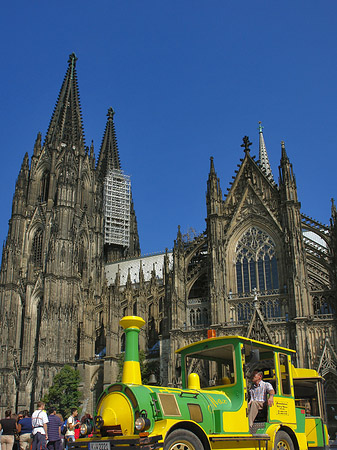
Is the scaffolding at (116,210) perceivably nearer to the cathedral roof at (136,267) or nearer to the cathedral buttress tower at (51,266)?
the cathedral buttress tower at (51,266)

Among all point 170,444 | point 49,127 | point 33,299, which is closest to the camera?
point 170,444

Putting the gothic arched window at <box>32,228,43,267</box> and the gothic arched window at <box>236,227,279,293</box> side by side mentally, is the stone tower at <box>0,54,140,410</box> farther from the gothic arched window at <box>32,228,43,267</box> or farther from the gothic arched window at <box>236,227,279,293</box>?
the gothic arched window at <box>236,227,279,293</box>

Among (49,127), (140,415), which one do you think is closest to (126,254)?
(49,127)

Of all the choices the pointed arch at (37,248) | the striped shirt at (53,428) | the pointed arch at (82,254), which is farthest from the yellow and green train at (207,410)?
the pointed arch at (37,248)

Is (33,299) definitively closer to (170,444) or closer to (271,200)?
(271,200)

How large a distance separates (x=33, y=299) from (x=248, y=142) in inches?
997

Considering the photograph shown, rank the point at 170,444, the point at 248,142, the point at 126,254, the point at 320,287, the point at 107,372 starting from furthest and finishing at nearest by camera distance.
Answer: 1. the point at 126,254
2. the point at 107,372
3. the point at 248,142
4. the point at 320,287
5. the point at 170,444

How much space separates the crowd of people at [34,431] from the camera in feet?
36.8

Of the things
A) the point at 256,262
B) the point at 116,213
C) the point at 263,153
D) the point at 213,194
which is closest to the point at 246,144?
the point at 213,194

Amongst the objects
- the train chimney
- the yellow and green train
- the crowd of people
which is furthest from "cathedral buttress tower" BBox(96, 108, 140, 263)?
the train chimney

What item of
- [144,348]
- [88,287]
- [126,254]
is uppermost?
[126,254]

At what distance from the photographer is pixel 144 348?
41.1 metres

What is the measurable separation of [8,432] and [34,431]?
1027 millimetres

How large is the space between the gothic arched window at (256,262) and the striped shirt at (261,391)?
2408cm
